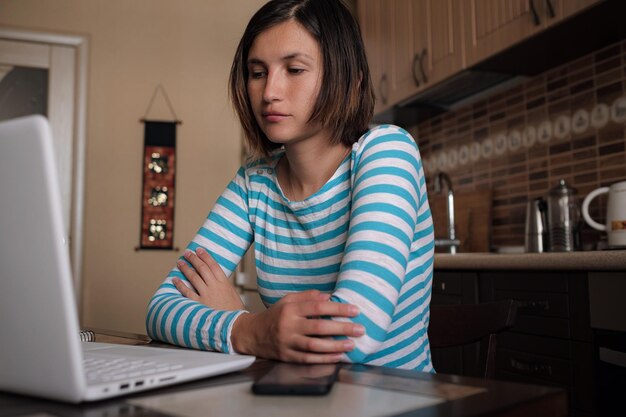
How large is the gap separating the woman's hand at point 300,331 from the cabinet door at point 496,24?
1.66 metres

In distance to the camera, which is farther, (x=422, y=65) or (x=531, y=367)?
(x=422, y=65)

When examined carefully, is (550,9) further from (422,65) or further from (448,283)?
(448,283)

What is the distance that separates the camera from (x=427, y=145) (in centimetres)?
354

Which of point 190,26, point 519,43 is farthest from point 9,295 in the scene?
point 190,26

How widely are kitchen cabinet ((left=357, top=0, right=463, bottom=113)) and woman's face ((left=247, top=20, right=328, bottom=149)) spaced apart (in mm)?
1612

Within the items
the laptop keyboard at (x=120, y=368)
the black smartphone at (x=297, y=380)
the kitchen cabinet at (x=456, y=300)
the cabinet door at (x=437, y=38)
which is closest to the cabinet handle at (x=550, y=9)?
the cabinet door at (x=437, y=38)

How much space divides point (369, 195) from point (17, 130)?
58cm

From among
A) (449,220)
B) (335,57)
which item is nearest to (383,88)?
(449,220)

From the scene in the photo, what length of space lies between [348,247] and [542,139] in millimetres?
1960

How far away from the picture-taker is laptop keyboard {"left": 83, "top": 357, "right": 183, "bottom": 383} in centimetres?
56

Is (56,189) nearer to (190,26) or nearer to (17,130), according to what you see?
(17,130)

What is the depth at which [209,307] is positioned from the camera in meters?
0.98

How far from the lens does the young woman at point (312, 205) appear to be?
0.89 metres

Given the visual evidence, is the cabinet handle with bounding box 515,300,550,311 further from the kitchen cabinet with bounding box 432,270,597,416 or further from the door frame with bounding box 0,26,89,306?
the door frame with bounding box 0,26,89,306
